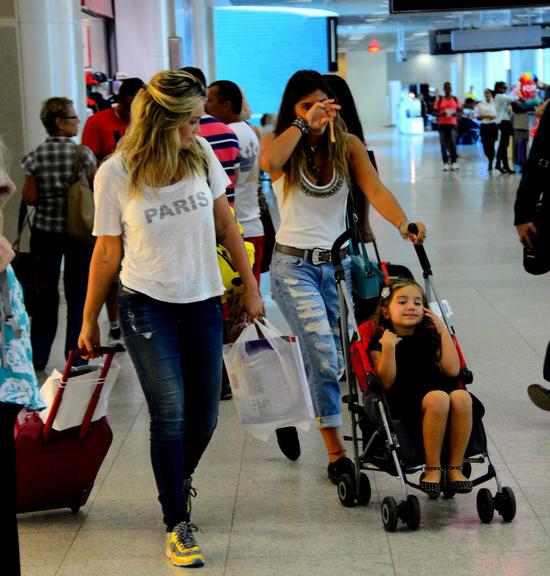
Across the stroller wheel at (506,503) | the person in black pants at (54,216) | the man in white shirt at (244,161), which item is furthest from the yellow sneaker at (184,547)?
the person in black pants at (54,216)

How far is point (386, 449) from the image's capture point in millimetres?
4012

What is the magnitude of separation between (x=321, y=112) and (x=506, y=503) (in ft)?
5.32

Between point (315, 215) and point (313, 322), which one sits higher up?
point (315, 215)

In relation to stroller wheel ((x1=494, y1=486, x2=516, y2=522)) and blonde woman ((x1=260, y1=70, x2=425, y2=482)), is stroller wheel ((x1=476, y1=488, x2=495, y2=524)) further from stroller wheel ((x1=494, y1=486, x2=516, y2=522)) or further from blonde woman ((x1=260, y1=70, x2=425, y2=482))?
blonde woman ((x1=260, y1=70, x2=425, y2=482))

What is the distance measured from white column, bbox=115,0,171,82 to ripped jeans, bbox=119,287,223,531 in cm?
1235

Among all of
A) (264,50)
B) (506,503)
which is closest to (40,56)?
(506,503)

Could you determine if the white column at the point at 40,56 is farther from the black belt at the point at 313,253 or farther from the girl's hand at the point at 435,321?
the girl's hand at the point at 435,321

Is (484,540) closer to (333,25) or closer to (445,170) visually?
(445,170)

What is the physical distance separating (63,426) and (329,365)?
109 cm

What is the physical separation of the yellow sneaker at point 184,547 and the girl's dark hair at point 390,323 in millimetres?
1043

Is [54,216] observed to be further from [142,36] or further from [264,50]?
[264,50]

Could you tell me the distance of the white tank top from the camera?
14.5 ft

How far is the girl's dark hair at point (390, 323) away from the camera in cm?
415

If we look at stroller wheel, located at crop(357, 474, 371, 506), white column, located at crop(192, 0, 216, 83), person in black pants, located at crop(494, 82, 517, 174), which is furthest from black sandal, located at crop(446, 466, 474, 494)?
person in black pants, located at crop(494, 82, 517, 174)
